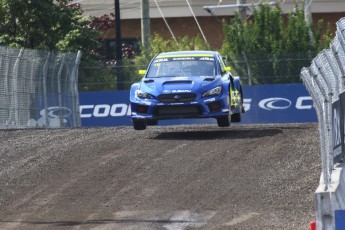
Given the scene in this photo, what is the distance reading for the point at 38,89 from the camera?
93.4 ft

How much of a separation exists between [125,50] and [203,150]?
2554cm

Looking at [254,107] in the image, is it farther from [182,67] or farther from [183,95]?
[183,95]

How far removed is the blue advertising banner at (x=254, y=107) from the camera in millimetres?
30844

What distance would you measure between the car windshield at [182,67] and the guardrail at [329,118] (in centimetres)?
843

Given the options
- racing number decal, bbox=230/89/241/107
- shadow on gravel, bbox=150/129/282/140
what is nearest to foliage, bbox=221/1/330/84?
racing number decal, bbox=230/89/241/107

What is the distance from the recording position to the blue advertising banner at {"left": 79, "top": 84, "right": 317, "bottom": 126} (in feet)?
101

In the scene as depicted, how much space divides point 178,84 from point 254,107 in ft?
34.3

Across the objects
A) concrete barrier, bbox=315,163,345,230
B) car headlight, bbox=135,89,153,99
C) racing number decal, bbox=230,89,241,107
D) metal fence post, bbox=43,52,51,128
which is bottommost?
metal fence post, bbox=43,52,51,128

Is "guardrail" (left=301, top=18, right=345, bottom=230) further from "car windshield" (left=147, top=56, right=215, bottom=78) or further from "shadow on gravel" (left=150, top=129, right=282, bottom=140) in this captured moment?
"car windshield" (left=147, top=56, right=215, bottom=78)

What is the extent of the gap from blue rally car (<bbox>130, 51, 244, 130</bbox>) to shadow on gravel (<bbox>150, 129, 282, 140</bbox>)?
32 cm

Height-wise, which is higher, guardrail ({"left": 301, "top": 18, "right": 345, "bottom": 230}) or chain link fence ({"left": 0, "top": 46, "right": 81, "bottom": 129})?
guardrail ({"left": 301, "top": 18, "right": 345, "bottom": 230})

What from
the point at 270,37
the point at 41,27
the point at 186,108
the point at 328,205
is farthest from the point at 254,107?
the point at 328,205

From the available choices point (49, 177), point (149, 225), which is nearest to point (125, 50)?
point (49, 177)

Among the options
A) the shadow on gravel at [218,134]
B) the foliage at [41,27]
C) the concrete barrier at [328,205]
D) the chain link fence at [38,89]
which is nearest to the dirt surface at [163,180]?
the shadow on gravel at [218,134]
